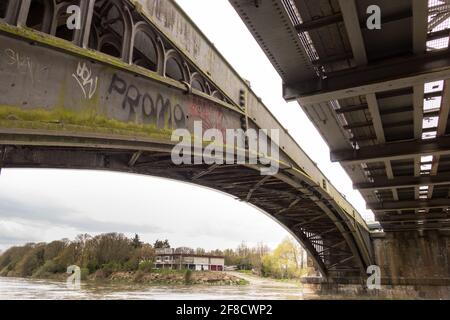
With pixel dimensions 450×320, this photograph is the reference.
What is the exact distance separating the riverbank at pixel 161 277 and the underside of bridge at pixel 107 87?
54.3 meters

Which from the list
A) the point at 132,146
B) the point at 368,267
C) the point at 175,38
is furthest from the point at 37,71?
the point at 368,267

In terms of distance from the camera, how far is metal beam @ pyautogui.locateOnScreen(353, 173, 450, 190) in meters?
15.8

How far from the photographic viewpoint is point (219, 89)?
715 centimetres

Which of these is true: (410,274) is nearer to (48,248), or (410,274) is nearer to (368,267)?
(368,267)

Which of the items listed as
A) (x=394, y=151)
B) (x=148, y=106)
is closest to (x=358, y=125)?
(x=394, y=151)

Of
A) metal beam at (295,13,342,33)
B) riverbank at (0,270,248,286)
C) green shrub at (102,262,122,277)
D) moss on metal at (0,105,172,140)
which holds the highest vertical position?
metal beam at (295,13,342,33)

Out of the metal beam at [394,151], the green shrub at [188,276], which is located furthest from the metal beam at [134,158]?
the green shrub at [188,276]

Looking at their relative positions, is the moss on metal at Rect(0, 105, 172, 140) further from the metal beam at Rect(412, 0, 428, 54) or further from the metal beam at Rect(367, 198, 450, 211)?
the metal beam at Rect(367, 198, 450, 211)

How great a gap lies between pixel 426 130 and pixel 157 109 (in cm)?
898

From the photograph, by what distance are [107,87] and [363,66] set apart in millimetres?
5105

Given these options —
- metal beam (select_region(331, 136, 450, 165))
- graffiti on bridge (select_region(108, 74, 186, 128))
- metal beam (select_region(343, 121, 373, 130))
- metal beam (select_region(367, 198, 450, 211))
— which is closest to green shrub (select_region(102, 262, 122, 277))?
metal beam (select_region(367, 198, 450, 211))

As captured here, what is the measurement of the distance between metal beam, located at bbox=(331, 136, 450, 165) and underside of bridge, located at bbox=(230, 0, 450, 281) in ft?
0.09

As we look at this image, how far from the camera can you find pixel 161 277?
6291 centimetres

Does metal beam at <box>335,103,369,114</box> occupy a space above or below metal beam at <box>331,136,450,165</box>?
above
